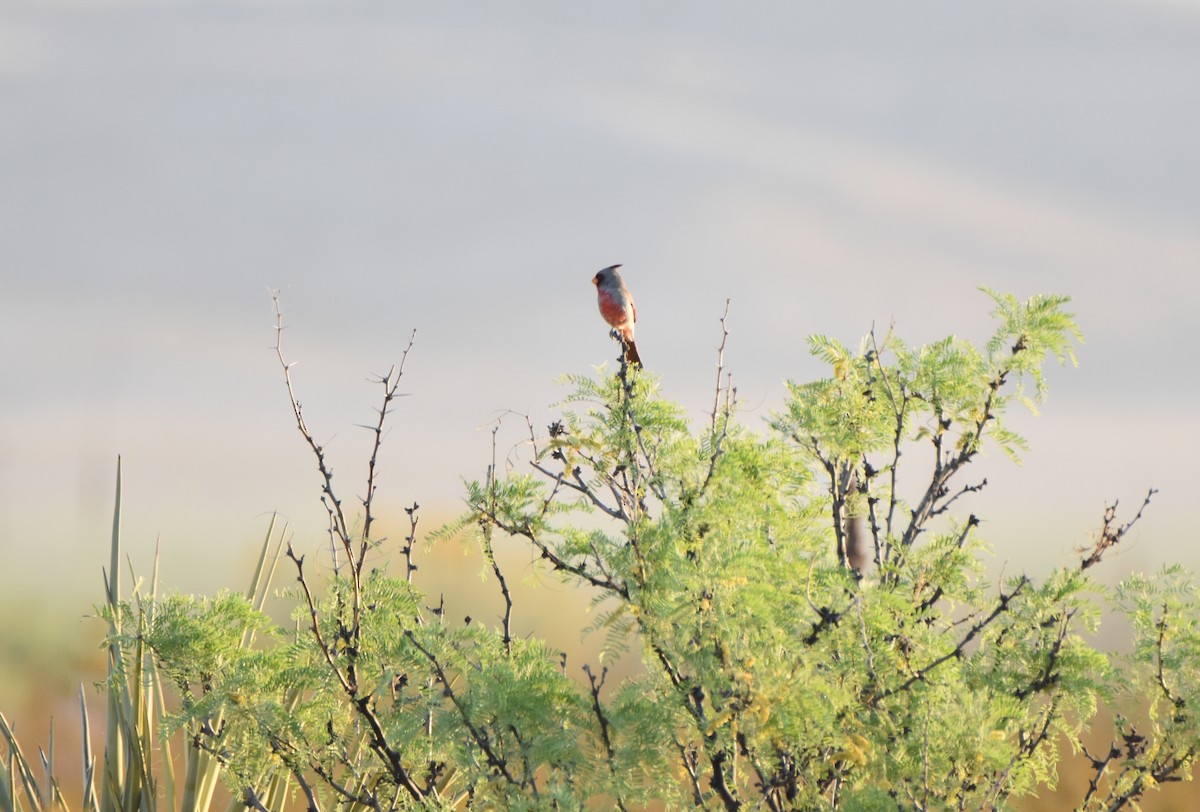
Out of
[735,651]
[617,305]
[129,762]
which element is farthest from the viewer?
[617,305]

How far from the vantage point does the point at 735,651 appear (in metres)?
3.08

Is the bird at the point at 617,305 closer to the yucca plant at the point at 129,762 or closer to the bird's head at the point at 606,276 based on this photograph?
the bird's head at the point at 606,276

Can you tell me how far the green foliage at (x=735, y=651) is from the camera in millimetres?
3273

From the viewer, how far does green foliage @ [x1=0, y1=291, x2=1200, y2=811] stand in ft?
10.7

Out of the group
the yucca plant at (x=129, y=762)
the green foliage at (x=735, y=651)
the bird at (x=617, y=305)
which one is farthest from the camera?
the bird at (x=617, y=305)

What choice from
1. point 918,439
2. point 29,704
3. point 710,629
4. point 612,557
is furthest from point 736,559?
point 29,704

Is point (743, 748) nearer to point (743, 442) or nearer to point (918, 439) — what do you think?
point (743, 442)

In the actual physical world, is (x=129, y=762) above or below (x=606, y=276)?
below

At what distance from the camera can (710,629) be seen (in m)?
3.07

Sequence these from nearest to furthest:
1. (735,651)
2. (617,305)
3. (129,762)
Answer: (735,651)
(129,762)
(617,305)

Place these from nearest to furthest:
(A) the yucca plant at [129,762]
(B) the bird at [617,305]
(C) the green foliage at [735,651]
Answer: (C) the green foliage at [735,651] < (A) the yucca plant at [129,762] < (B) the bird at [617,305]

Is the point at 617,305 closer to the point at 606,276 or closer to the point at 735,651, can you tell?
the point at 606,276

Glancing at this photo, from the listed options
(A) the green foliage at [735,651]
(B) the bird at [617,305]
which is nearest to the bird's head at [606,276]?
(B) the bird at [617,305]

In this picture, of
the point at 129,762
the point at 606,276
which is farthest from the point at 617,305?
the point at 129,762
